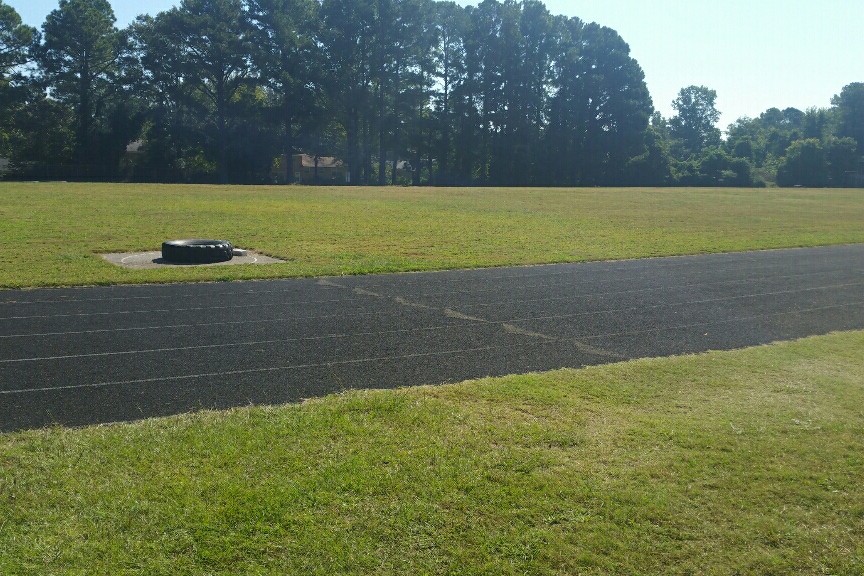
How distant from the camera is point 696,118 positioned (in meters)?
124

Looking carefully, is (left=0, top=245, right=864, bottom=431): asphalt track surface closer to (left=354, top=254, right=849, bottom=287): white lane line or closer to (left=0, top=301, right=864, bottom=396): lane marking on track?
(left=0, top=301, right=864, bottom=396): lane marking on track

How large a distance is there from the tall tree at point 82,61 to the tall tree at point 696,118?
85913 millimetres

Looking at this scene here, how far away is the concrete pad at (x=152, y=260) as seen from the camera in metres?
15.2

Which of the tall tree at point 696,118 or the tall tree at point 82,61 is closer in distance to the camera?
the tall tree at point 82,61

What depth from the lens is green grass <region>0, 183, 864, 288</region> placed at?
51.0 feet

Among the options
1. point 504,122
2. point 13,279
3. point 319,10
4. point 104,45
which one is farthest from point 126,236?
point 504,122

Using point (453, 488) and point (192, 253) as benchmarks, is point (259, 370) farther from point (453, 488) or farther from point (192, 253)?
point (192, 253)

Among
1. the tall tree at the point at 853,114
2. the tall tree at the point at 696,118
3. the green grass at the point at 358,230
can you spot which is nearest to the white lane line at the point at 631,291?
the green grass at the point at 358,230

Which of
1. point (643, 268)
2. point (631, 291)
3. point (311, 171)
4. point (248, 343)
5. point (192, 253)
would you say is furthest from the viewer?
point (311, 171)

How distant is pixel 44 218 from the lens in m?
23.4

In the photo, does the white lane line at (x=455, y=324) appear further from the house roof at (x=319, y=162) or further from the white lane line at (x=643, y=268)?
the house roof at (x=319, y=162)

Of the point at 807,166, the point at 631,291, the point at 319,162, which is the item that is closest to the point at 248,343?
the point at 631,291

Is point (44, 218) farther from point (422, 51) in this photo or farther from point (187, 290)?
point (422, 51)

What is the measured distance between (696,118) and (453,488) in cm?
12807
